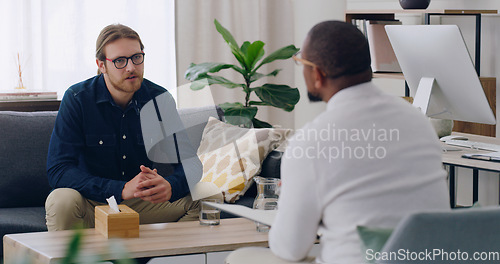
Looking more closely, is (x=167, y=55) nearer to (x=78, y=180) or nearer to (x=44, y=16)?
(x=44, y=16)

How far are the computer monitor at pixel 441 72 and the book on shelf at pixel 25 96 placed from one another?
72.0 inches

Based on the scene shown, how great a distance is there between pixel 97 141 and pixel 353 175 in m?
1.46

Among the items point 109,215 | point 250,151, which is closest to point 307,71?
point 109,215

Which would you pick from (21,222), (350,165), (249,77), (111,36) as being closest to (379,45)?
(249,77)

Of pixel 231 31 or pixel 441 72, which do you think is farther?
pixel 231 31

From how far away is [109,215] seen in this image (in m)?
1.85

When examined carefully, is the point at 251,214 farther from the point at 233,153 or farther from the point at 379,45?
the point at 379,45

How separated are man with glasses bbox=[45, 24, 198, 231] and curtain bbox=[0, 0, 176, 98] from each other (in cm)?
149

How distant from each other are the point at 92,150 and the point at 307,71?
1.34 meters

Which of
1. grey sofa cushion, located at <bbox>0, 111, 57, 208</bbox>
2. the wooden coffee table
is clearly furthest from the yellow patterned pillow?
the wooden coffee table

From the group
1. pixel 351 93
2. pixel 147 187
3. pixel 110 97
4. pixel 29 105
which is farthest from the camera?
pixel 29 105

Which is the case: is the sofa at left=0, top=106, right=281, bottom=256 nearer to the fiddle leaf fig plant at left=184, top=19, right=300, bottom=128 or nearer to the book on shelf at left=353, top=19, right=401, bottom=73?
the fiddle leaf fig plant at left=184, top=19, right=300, bottom=128

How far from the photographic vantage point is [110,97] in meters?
2.54

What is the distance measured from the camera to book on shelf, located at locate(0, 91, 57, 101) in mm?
3312
